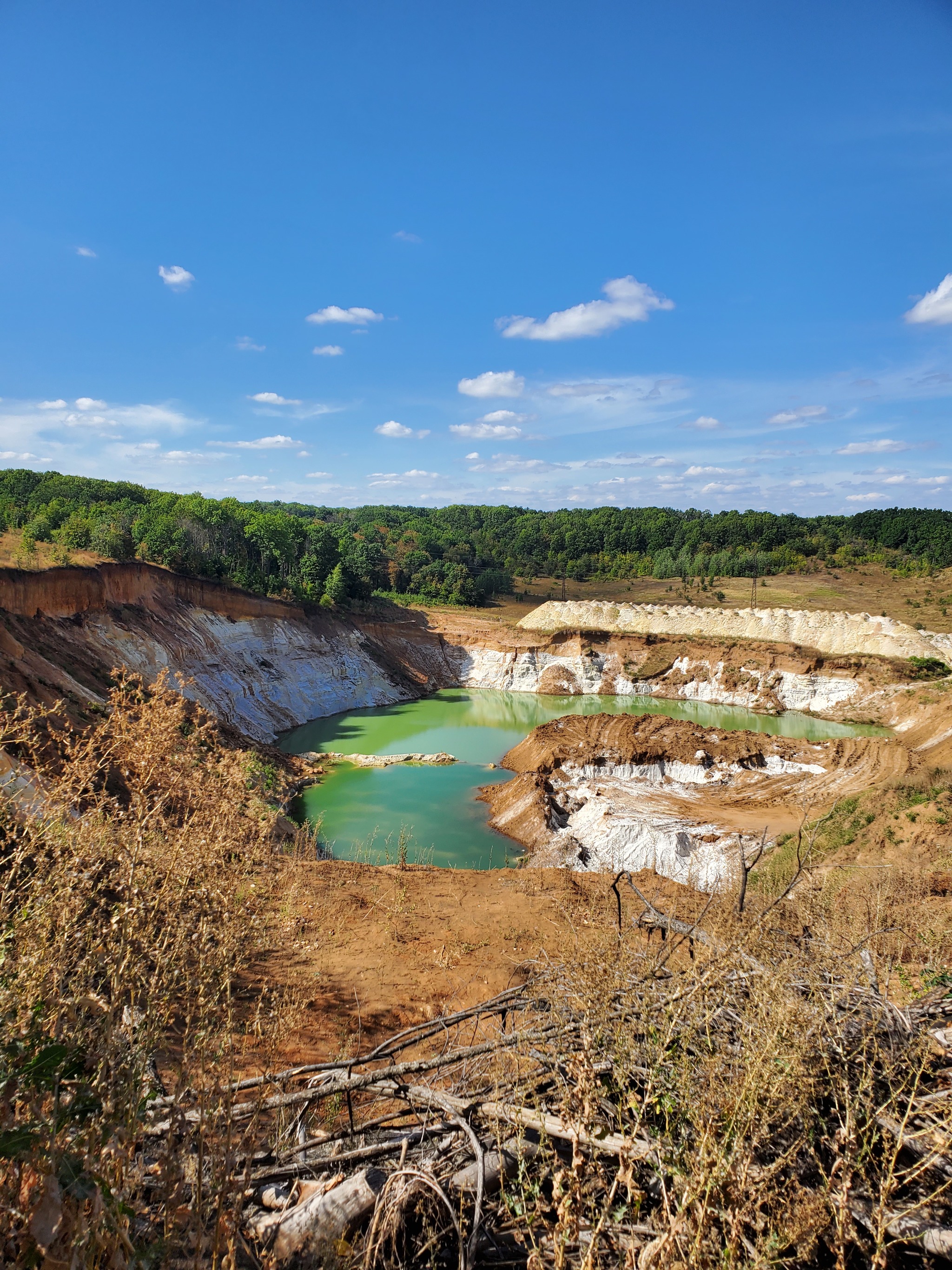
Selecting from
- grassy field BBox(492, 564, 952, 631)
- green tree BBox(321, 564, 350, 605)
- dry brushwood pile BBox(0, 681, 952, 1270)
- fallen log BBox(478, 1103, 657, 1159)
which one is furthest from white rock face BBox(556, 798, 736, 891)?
grassy field BBox(492, 564, 952, 631)

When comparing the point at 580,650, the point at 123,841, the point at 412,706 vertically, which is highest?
A: the point at 123,841

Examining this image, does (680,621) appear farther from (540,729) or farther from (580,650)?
(540,729)

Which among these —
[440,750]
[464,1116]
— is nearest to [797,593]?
[440,750]

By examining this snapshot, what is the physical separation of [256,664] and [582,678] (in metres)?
20.3

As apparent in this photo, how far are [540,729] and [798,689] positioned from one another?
20.2 meters

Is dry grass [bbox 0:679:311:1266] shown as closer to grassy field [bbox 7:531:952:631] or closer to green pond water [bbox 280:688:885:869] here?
Result: green pond water [bbox 280:688:885:869]

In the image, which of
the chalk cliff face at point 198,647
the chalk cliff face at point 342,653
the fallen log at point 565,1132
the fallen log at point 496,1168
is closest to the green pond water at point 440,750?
the chalk cliff face at point 342,653

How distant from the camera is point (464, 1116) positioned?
2.89 m

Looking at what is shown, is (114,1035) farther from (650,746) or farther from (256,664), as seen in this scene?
(256,664)

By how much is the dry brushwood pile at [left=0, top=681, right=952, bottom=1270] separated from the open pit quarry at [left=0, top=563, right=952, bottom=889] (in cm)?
313

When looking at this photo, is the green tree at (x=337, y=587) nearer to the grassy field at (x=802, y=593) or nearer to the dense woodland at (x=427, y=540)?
the dense woodland at (x=427, y=540)

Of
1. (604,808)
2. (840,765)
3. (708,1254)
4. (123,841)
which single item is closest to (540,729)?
(604,808)

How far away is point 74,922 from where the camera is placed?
8.91ft

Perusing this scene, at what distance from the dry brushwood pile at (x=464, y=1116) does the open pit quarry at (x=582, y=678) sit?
313 cm
